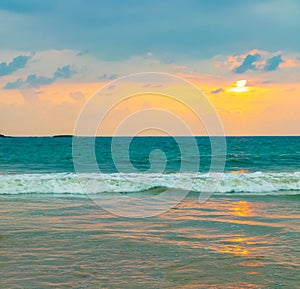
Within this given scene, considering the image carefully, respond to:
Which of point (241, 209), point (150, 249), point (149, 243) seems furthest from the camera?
point (241, 209)

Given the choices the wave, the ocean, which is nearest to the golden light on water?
the ocean

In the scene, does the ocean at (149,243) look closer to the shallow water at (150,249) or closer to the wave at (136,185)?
the shallow water at (150,249)

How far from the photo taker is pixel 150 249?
8.24 metres

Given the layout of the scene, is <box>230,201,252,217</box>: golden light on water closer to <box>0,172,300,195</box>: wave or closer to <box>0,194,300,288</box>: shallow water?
<box>0,194,300,288</box>: shallow water

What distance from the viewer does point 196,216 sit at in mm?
11875

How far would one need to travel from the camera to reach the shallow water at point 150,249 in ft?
21.5

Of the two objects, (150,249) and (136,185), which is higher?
(136,185)

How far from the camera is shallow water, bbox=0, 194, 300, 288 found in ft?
21.5

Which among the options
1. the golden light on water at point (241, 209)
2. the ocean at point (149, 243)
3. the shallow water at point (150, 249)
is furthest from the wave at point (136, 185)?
the shallow water at point (150, 249)

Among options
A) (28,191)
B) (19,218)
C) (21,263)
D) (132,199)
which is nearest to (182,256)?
(21,263)

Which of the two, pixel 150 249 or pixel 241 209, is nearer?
pixel 150 249

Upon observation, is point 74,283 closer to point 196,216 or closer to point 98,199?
point 196,216

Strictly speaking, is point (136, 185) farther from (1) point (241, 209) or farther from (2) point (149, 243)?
(2) point (149, 243)

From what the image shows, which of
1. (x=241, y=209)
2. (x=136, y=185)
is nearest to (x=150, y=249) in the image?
(x=241, y=209)
